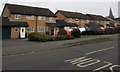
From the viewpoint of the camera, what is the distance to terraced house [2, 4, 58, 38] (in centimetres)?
2577

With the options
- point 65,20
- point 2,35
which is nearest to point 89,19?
point 65,20

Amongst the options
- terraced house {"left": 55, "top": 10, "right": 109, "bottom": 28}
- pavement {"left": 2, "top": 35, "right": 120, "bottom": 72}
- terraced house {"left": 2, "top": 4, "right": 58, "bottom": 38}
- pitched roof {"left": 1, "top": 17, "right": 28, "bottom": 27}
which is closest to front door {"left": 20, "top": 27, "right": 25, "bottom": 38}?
terraced house {"left": 2, "top": 4, "right": 58, "bottom": 38}

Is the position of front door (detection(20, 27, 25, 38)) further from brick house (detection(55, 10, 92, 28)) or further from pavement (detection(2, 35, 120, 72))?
brick house (detection(55, 10, 92, 28))

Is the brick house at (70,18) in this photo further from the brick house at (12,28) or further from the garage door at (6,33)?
the garage door at (6,33)

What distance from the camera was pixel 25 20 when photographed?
93.2 ft

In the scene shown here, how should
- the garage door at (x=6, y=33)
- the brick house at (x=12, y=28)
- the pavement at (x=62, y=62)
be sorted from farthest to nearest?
the brick house at (x=12, y=28)
the garage door at (x=6, y=33)
the pavement at (x=62, y=62)

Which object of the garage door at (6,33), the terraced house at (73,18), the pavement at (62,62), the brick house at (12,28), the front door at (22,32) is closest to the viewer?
the pavement at (62,62)

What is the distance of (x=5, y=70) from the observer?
6289 mm

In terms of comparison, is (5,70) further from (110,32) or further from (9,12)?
(110,32)

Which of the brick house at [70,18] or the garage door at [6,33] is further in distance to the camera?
the brick house at [70,18]

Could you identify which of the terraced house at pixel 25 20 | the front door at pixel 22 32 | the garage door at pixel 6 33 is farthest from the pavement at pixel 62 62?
the front door at pixel 22 32

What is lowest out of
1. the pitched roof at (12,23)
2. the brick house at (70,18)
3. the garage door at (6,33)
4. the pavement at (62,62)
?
the pavement at (62,62)

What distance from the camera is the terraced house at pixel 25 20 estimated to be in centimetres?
2577

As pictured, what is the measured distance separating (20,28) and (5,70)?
21100mm
